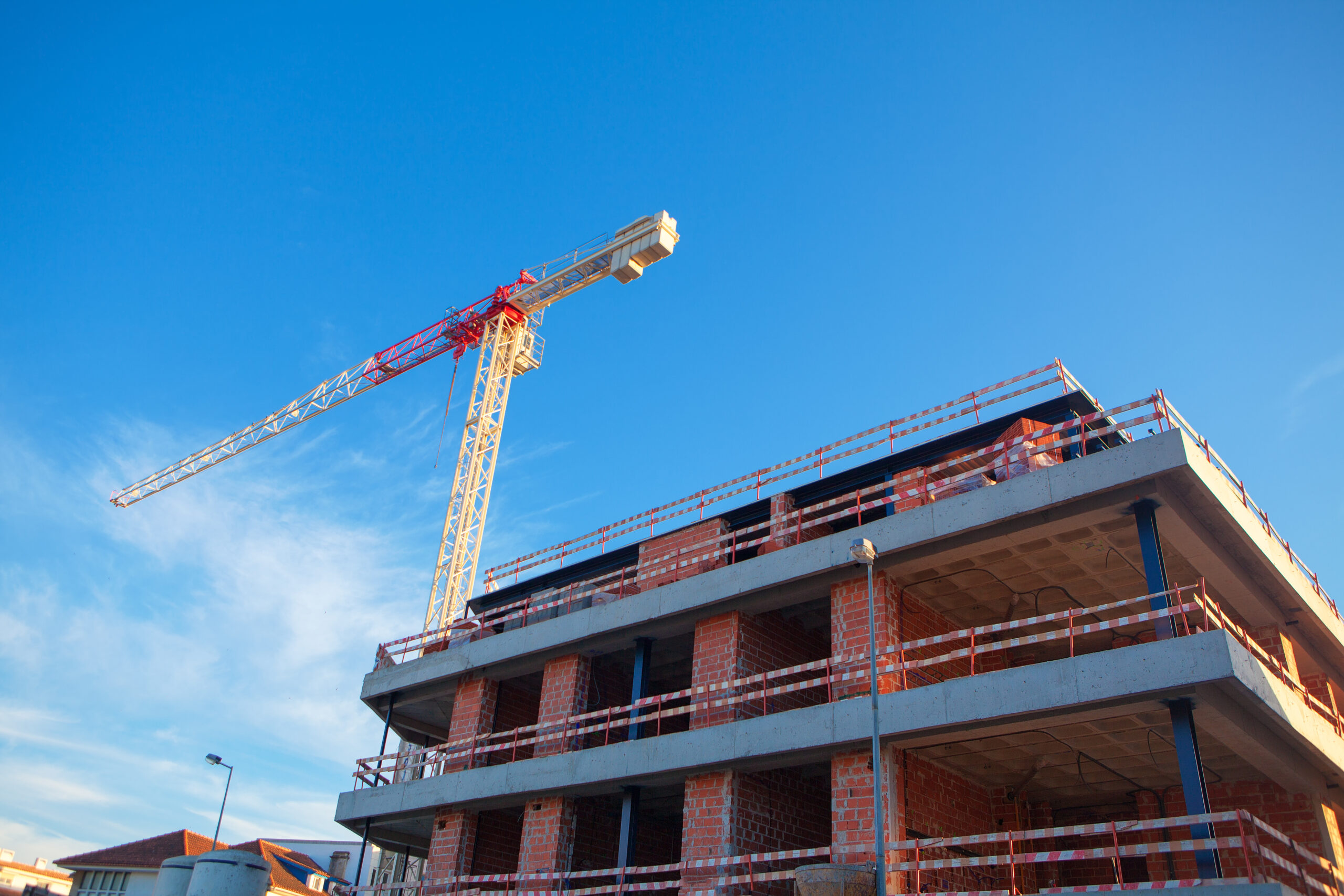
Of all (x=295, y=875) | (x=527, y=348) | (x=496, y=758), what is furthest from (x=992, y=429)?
(x=295, y=875)

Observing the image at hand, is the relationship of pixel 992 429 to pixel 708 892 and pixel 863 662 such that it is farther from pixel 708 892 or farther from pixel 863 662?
pixel 708 892

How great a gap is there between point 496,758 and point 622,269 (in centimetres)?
2838

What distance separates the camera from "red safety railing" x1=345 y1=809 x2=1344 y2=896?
492 inches

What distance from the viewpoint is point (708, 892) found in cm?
1673

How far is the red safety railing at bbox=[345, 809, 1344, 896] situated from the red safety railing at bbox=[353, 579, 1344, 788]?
255 centimetres

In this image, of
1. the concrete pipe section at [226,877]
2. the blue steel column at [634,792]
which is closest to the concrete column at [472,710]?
the blue steel column at [634,792]

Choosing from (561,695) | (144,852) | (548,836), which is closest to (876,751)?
(548,836)

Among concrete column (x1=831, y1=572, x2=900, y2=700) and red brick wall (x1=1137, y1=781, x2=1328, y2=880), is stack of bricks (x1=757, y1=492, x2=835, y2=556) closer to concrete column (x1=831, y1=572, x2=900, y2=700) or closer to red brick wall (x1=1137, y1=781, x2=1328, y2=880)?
concrete column (x1=831, y1=572, x2=900, y2=700)

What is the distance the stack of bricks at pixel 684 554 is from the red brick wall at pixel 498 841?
6.73m

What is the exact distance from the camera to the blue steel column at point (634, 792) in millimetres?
19078

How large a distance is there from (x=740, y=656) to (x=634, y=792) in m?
3.56

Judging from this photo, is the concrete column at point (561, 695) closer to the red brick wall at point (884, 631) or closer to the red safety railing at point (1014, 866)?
the red safety railing at point (1014, 866)

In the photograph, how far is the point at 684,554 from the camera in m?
22.0

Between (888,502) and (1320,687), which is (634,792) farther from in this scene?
(1320,687)
